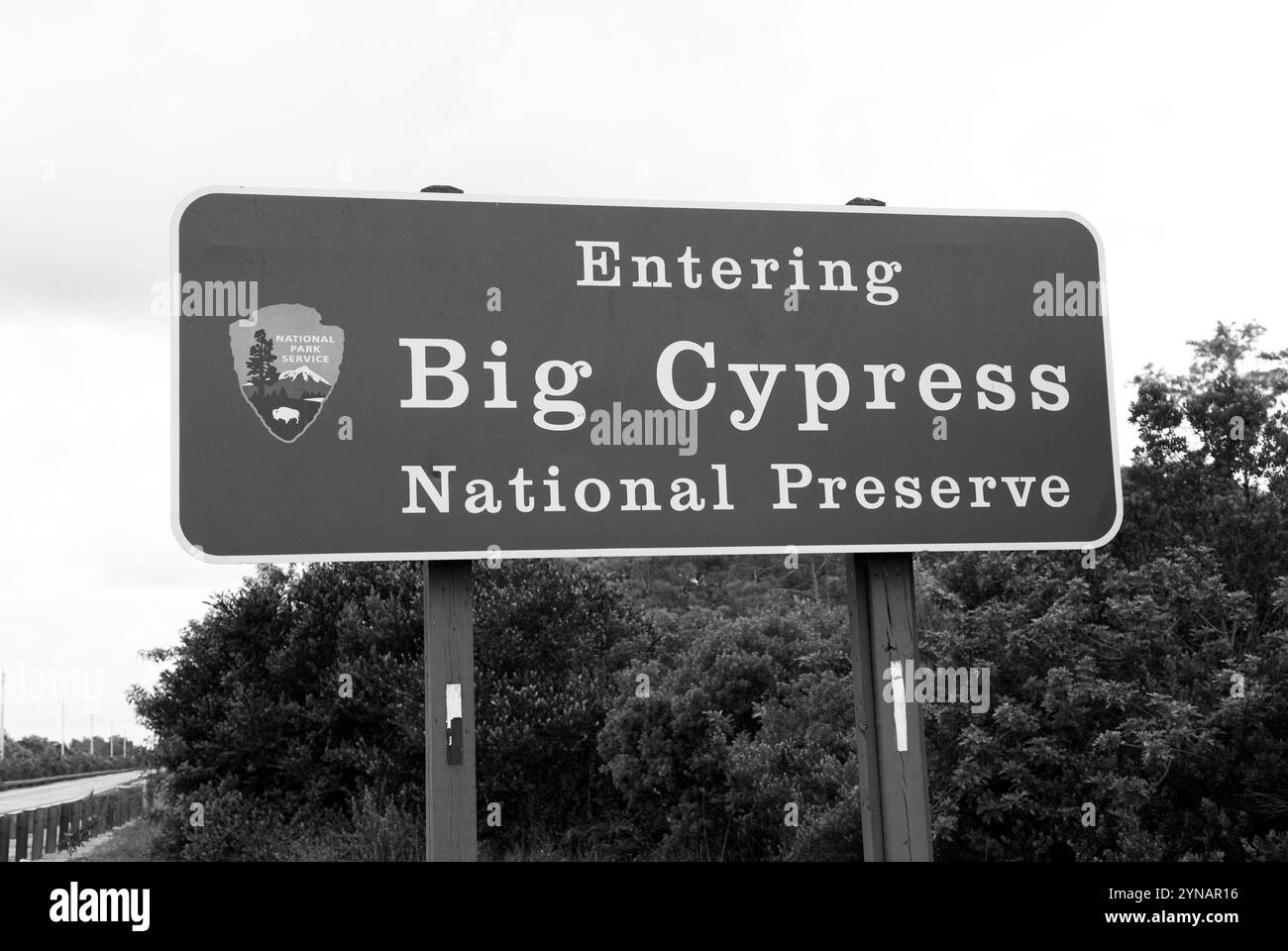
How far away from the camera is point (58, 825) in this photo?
60.2ft

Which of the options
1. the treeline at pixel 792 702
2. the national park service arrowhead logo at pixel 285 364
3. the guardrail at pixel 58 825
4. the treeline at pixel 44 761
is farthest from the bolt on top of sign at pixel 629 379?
the treeline at pixel 44 761

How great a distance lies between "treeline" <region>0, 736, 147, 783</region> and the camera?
4831 cm

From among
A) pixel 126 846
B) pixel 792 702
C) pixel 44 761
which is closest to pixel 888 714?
pixel 792 702

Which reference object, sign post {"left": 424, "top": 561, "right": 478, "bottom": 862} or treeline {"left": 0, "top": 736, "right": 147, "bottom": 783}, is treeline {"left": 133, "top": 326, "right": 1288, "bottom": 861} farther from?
treeline {"left": 0, "top": 736, "right": 147, "bottom": 783}

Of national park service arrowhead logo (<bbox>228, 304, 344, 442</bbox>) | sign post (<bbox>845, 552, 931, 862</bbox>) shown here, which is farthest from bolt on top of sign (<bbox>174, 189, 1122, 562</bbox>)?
sign post (<bbox>845, 552, 931, 862</bbox>)

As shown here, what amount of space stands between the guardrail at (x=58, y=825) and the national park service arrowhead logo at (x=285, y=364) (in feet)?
33.3

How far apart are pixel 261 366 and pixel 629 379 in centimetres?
152

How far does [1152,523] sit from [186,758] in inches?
452

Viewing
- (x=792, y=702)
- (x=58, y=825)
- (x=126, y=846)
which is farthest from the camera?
(x=58, y=825)

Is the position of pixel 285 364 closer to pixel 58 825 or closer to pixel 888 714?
pixel 888 714

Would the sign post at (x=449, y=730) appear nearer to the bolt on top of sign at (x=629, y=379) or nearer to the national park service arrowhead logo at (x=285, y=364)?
the bolt on top of sign at (x=629, y=379)

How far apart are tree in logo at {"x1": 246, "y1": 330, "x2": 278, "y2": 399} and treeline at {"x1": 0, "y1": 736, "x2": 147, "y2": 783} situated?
42.0 m

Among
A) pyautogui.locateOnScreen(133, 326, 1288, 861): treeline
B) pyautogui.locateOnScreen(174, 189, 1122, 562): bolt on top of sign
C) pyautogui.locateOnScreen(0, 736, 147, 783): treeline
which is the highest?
pyautogui.locateOnScreen(174, 189, 1122, 562): bolt on top of sign

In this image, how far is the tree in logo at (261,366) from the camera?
498 centimetres
